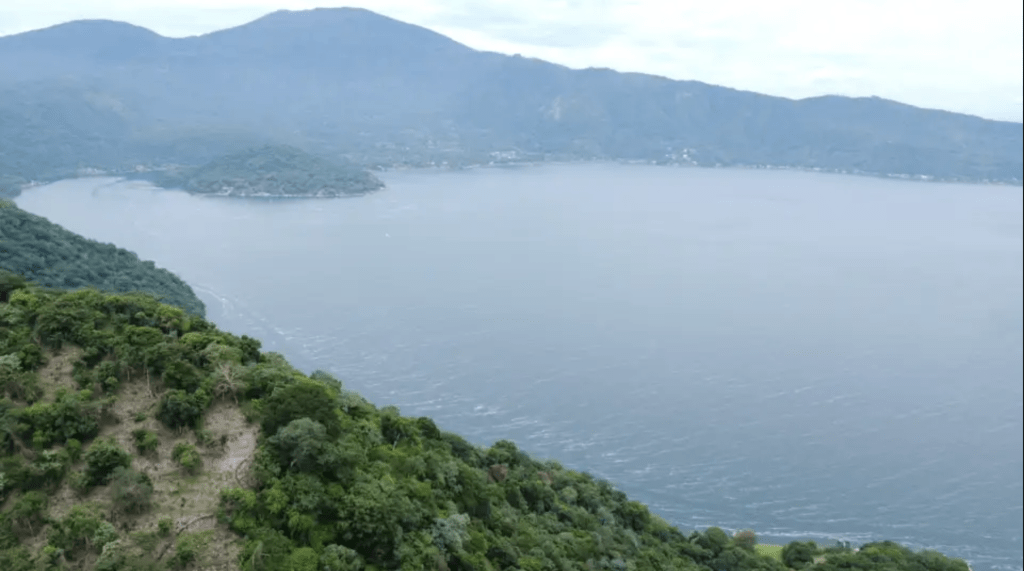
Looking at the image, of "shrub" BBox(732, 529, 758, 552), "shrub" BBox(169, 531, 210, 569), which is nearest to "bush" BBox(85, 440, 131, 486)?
"shrub" BBox(169, 531, 210, 569)

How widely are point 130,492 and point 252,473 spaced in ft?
7.68

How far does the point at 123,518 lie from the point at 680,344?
54904 millimetres

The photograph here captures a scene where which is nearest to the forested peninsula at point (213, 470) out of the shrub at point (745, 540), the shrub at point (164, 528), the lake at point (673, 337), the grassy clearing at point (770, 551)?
the shrub at point (164, 528)

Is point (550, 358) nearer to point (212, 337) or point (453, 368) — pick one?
point (453, 368)

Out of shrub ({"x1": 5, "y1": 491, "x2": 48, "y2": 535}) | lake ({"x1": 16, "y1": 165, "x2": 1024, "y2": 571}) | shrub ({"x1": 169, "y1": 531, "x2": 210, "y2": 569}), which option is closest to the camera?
shrub ({"x1": 169, "y1": 531, "x2": 210, "y2": 569})

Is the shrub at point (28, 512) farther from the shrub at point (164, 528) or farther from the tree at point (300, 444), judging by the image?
the tree at point (300, 444)

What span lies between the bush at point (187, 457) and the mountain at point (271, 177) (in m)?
127

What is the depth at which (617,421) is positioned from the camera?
49281mm

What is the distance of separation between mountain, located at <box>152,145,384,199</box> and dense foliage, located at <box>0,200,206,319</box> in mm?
84572

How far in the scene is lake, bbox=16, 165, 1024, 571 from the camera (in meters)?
43.6

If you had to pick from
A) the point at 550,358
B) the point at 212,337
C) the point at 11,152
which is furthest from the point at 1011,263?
the point at 11,152

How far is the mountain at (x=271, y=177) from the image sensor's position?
136625mm

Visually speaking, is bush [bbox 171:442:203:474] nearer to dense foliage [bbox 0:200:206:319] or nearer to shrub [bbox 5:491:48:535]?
shrub [bbox 5:491:48:535]

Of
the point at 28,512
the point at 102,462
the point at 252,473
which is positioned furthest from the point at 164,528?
the point at 28,512
